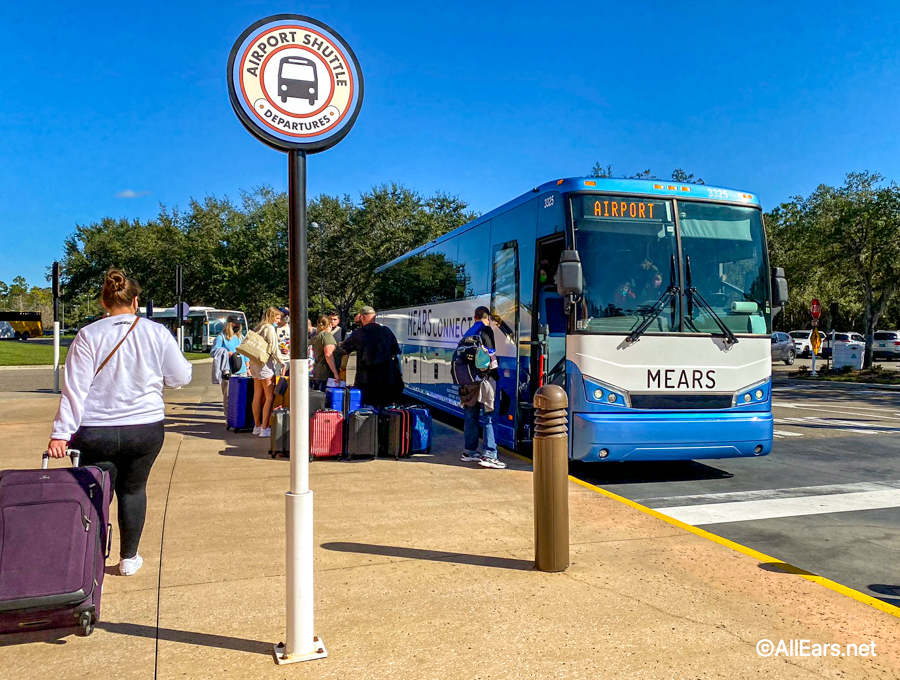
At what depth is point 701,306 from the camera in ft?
25.1

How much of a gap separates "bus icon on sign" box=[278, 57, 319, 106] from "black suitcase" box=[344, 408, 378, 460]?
534 centimetres

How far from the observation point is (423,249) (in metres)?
14.8

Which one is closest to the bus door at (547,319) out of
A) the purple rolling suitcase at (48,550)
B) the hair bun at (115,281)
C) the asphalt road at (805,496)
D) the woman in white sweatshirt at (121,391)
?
the asphalt road at (805,496)

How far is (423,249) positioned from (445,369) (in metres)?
3.61

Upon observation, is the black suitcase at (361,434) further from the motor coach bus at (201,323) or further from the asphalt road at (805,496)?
the motor coach bus at (201,323)

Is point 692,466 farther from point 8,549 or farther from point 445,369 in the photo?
point 8,549

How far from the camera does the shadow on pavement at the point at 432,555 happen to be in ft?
15.6

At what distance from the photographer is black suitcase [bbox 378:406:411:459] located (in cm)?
854

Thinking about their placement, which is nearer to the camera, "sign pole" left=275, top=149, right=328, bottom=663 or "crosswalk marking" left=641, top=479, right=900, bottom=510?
"sign pole" left=275, top=149, right=328, bottom=663

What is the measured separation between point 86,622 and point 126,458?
98cm

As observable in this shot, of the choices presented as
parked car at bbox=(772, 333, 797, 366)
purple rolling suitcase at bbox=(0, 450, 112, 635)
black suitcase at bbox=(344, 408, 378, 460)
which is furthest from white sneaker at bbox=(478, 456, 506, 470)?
parked car at bbox=(772, 333, 797, 366)

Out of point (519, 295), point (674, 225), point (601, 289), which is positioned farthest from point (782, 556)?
point (519, 295)

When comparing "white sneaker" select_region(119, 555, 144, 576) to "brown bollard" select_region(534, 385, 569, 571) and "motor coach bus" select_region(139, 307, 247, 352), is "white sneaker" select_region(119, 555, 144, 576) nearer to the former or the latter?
"brown bollard" select_region(534, 385, 569, 571)

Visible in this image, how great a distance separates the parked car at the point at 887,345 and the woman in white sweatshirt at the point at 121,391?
4664cm
